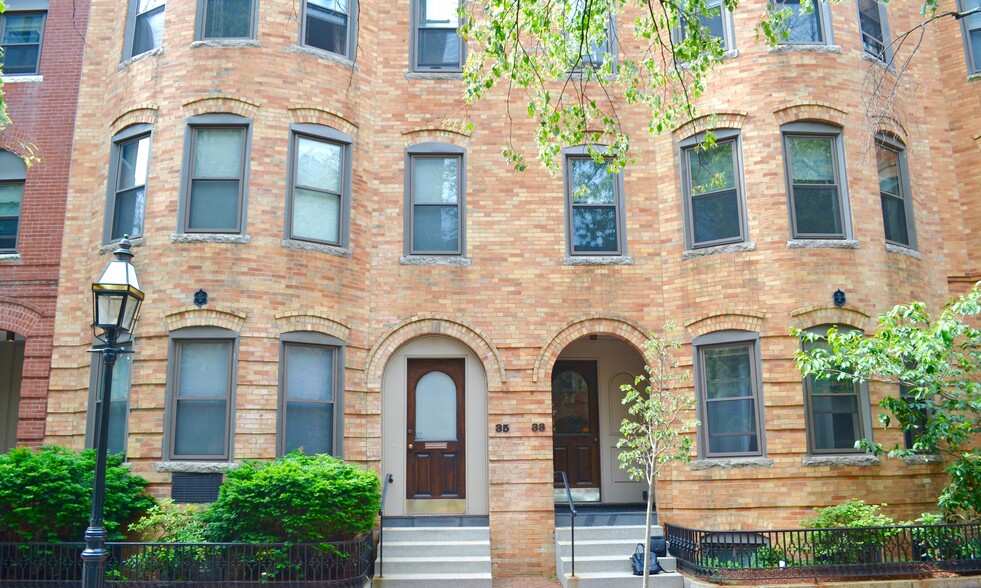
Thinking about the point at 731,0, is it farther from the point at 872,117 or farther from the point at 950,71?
the point at 950,71

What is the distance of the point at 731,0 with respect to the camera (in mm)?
8273

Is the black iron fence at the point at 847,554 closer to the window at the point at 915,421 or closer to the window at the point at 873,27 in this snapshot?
the window at the point at 915,421

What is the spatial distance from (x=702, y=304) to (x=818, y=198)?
8.25 ft

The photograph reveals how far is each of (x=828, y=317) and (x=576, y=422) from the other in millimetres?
4744

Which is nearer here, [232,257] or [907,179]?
[232,257]

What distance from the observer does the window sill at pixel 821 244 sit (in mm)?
12742

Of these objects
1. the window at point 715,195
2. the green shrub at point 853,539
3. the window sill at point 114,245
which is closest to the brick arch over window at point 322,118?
the window sill at point 114,245

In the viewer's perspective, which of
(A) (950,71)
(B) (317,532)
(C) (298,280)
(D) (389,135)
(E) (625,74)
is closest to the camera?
(E) (625,74)

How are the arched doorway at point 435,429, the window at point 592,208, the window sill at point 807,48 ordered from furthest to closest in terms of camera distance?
the window at point 592,208 < the window sill at point 807,48 < the arched doorway at point 435,429

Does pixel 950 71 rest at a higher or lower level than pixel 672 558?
higher

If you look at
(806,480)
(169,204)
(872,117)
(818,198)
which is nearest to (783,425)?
(806,480)

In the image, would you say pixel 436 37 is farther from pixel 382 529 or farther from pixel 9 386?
pixel 9 386

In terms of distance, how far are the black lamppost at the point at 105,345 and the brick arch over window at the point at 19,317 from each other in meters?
6.63

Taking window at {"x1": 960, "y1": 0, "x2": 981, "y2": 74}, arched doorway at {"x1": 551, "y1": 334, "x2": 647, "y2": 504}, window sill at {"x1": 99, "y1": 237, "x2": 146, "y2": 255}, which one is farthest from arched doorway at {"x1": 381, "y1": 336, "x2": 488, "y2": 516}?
window at {"x1": 960, "y1": 0, "x2": 981, "y2": 74}
